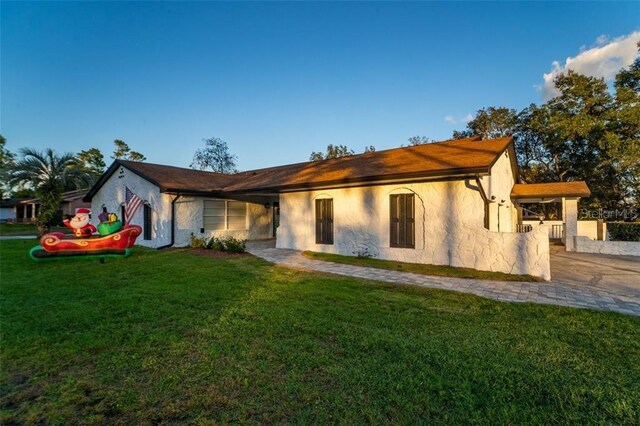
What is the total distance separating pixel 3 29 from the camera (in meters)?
7.21

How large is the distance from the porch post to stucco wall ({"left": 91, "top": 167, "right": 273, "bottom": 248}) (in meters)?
15.4

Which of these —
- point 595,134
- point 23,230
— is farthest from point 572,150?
point 23,230

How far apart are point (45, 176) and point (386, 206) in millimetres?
17524

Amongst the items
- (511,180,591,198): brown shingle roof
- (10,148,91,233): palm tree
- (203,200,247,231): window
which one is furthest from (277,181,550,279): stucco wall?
(10,148,91,233): palm tree

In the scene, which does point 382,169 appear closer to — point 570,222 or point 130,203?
point 570,222

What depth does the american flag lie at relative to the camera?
15.9m

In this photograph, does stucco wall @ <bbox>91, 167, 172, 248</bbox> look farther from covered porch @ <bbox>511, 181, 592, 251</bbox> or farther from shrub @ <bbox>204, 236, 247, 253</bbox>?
covered porch @ <bbox>511, 181, 592, 251</bbox>

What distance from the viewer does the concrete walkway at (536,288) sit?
5.86 m

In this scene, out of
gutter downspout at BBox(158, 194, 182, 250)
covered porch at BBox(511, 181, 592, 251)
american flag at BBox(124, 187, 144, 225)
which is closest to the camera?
covered porch at BBox(511, 181, 592, 251)

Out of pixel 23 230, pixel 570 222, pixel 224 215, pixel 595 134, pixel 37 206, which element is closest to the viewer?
pixel 570 222

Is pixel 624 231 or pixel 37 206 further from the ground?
pixel 37 206

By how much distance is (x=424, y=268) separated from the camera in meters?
9.43

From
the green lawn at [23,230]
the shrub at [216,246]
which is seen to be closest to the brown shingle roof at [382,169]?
the shrub at [216,246]

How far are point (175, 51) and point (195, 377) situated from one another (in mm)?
14369
